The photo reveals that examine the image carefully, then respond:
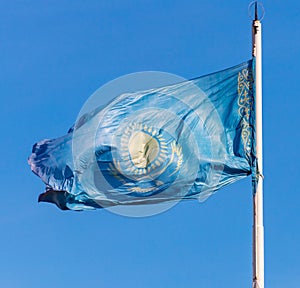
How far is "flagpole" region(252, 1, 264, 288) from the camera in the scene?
2795cm

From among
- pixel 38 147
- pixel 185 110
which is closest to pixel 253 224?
pixel 185 110

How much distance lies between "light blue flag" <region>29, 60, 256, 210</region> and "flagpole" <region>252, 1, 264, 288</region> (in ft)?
0.84

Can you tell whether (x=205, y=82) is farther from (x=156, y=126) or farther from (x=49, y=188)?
Answer: (x=49, y=188)

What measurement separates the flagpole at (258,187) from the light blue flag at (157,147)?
257 mm

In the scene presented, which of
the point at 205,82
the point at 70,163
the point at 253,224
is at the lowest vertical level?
the point at 253,224

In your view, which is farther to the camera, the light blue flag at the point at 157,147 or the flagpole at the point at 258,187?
the light blue flag at the point at 157,147

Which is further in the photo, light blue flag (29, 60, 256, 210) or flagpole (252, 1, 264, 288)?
light blue flag (29, 60, 256, 210)

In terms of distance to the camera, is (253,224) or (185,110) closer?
(253,224)

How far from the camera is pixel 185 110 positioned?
3116 cm

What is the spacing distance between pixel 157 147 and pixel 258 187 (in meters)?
3.41

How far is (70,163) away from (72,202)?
150 centimetres

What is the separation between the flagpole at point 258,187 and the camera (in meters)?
28.0

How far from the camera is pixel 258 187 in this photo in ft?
94.7

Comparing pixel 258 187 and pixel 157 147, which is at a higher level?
pixel 157 147
